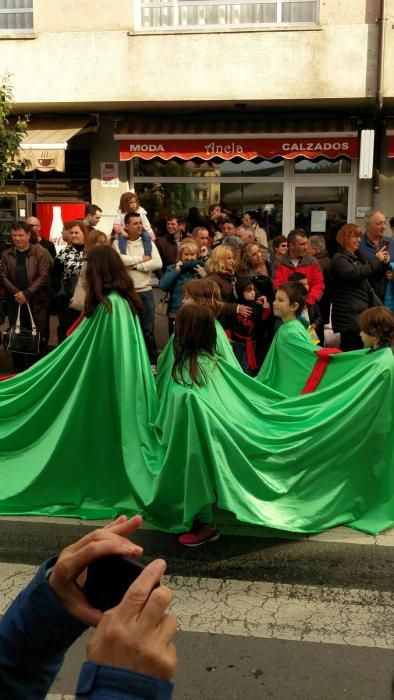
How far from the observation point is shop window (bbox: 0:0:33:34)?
42.8 feet

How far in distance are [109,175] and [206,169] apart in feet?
5.74

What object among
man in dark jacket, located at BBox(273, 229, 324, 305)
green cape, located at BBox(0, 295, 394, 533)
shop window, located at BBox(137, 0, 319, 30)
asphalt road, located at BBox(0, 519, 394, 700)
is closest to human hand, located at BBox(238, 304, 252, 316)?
man in dark jacket, located at BBox(273, 229, 324, 305)

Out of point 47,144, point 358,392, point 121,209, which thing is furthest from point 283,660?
point 47,144

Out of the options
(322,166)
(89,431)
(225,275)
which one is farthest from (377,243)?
(322,166)

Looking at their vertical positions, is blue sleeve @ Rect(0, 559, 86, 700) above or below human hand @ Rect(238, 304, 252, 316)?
above

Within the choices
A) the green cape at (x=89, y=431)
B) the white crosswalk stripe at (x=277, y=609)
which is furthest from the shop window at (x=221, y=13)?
the white crosswalk stripe at (x=277, y=609)

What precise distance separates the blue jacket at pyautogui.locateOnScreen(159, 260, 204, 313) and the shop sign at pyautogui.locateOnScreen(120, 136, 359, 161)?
17.5 ft

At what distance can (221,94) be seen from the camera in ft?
40.5

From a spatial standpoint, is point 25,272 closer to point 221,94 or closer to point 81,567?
point 221,94

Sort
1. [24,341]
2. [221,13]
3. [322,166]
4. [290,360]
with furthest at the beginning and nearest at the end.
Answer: [322,166]
[221,13]
[24,341]
[290,360]

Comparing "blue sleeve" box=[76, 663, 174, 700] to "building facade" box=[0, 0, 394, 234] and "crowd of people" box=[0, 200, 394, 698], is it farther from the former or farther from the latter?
"building facade" box=[0, 0, 394, 234]

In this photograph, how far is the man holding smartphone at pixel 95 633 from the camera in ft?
3.53

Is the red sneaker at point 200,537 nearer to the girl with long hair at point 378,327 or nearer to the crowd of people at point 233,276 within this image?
the girl with long hair at point 378,327

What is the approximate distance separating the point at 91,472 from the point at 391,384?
77.8 inches
